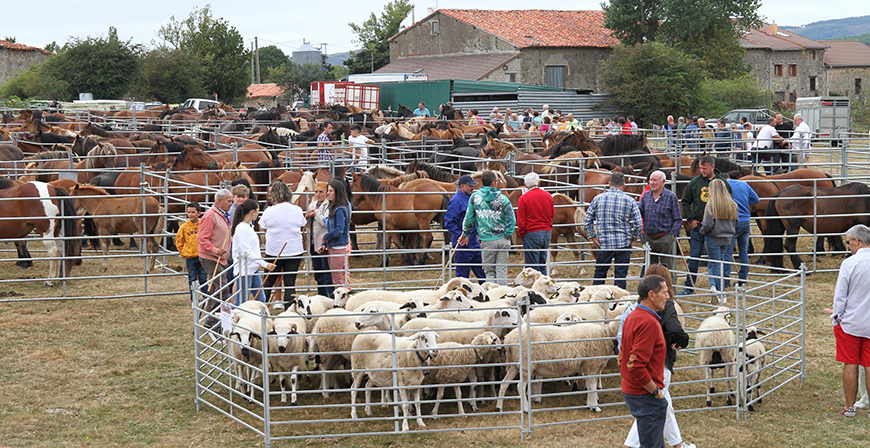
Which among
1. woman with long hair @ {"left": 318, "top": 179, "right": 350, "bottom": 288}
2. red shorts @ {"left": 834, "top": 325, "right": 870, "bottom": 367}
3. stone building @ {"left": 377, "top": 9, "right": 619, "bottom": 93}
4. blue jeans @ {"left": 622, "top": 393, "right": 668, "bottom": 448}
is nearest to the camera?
blue jeans @ {"left": 622, "top": 393, "right": 668, "bottom": 448}

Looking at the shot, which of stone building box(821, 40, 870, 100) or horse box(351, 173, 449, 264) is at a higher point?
stone building box(821, 40, 870, 100)

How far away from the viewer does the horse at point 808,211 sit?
13883mm

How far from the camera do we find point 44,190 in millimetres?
13422

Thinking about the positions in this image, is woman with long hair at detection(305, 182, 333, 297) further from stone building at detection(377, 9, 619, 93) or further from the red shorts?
stone building at detection(377, 9, 619, 93)

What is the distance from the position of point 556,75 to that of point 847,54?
1556 inches

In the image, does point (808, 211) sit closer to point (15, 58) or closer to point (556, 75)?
point (556, 75)

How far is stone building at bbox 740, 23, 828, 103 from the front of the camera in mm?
61469

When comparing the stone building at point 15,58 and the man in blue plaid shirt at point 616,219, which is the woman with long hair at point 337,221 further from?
the stone building at point 15,58

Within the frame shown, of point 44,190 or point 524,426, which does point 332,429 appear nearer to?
point 524,426

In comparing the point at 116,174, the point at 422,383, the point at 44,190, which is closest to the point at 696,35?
the point at 116,174

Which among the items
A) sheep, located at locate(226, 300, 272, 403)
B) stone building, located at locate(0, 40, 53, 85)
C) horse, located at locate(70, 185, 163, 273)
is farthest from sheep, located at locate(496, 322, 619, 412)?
stone building, located at locate(0, 40, 53, 85)

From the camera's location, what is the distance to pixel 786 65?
63.4m

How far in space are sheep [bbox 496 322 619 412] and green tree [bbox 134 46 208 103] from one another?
52265mm

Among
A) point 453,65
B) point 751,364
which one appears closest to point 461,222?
point 751,364
